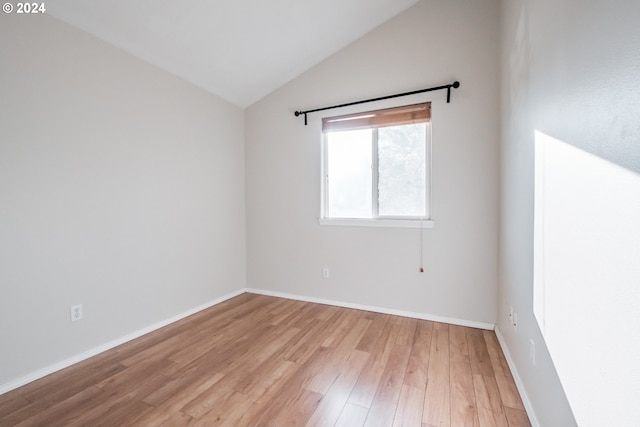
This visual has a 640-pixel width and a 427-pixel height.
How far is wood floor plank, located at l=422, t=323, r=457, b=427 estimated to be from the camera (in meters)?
1.43

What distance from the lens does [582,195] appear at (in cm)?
91

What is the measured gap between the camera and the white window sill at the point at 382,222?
2.67 m

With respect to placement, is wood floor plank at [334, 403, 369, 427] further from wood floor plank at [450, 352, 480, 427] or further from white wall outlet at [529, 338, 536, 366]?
white wall outlet at [529, 338, 536, 366]

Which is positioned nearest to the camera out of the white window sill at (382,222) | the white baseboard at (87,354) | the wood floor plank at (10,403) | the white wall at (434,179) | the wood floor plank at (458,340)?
the wood floor plank at (10,403)

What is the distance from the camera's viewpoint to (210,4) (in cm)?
215

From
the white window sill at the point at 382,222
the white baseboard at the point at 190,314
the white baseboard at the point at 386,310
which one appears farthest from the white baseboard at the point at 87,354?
the white window sill at the point at 382,222

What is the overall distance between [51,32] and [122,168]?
38.7 inches

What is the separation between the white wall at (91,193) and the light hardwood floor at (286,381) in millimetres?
330

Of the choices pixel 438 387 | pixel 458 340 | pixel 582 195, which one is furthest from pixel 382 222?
pixel 582 195

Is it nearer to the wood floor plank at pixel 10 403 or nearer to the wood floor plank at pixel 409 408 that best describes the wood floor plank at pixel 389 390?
the wood floor plank at pixel 409 408

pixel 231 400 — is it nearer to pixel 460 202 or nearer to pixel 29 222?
pixel 29 222

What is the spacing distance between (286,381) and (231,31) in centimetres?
291

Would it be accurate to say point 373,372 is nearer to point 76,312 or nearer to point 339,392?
point 339,392

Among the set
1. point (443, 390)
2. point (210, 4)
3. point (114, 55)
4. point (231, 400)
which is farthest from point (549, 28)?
point (114, 55)
